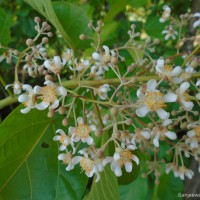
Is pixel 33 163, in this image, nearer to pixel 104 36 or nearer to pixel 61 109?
pixel 61 109

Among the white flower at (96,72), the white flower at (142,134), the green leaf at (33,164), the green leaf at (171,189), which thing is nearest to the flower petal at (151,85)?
the white flower at (142,134)

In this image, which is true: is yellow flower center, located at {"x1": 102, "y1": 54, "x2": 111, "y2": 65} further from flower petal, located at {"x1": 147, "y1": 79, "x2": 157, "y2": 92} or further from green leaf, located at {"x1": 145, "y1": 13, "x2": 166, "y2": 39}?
green leaf, located at {"x1": 145, "y1": 13, "x2": 166, "y2": 39}

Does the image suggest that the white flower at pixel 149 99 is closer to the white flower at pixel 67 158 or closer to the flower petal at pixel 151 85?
the flower petal at pixel 151 85

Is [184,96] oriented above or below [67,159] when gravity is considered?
above

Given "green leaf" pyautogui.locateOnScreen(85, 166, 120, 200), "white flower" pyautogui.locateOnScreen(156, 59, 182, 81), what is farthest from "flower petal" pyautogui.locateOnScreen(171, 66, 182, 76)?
"green leaf" pyautogui.locateOnScreen(85, 166, 120, 200)

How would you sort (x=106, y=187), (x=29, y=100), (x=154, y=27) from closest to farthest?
(x=29, y=100)
(x=106, y=187)
(x=154, y=27)

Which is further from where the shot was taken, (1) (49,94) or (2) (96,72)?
(2) (96,72)

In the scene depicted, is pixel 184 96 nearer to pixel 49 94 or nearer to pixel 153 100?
pixel 153 100

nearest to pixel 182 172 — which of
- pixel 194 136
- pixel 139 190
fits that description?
pixel 194 136
